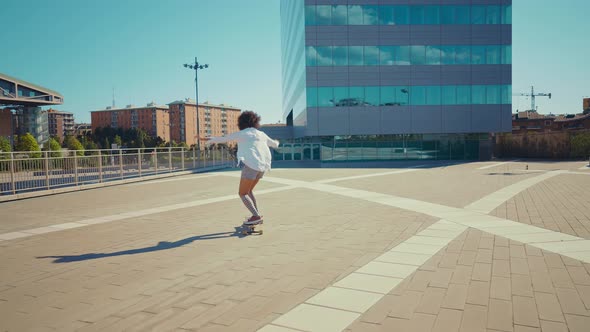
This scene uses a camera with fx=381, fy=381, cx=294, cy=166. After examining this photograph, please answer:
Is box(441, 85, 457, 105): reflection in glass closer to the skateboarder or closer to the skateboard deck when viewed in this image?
the skateboarder

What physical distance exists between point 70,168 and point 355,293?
1417 cm

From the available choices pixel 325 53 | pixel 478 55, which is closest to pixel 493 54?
pixel 478 55

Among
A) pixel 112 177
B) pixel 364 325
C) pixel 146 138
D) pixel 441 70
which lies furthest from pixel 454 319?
pixel 146 138

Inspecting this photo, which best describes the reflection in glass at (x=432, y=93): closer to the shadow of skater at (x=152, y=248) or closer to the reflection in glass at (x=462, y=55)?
the reflection in glass at (x=462, y=55)

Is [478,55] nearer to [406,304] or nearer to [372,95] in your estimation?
[372,95]

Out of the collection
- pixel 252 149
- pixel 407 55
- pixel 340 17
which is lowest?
pixel 252 149

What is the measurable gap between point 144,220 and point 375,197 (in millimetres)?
6118

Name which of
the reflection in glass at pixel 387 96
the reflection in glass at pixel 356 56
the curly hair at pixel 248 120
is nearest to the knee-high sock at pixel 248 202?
the curly hair at pixel 248 120

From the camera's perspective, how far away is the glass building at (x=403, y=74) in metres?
35.4

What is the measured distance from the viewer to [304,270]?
444 centimetres

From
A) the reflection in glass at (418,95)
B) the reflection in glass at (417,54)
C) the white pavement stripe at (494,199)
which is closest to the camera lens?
the white pavement stripe at (494,199)

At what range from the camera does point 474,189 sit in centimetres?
1248

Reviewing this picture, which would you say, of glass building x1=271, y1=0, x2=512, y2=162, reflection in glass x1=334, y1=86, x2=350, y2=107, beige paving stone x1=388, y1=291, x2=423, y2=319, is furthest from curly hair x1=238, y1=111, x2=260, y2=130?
reflection in glass x1=334, y1=86, x2=350, y2=107

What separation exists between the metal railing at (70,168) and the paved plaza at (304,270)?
15.2 ft
